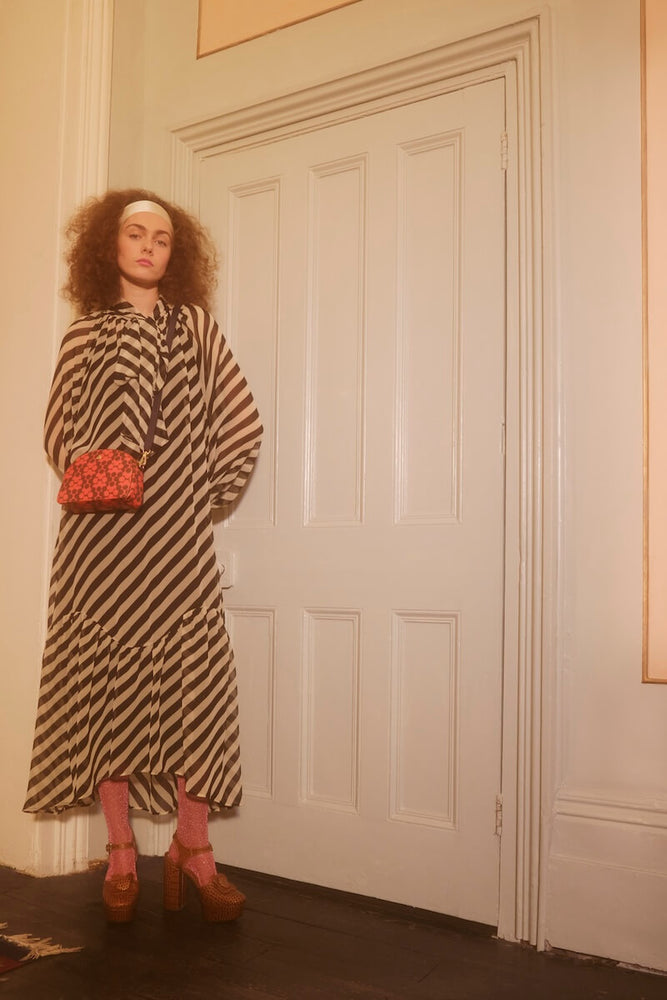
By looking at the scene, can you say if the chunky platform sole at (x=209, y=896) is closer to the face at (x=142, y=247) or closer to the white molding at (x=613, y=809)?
the white molding at (x=613, y=809)

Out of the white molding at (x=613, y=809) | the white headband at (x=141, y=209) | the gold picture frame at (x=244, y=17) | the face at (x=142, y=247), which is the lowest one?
the white molding at (x=613, y=809)

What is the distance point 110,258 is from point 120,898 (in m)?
1.62

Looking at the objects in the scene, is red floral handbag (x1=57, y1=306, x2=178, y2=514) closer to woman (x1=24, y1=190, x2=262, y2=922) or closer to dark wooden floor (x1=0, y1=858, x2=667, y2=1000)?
woman (x1=24, y1=190, x2=262, y2=922)

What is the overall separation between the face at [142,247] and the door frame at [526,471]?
2.72 feet

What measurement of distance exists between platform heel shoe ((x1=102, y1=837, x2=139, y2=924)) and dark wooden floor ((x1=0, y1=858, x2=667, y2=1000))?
3 cm

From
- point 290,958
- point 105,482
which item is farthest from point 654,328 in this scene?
point 290,958

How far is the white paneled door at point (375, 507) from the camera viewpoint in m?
2.24

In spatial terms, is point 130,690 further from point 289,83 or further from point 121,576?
point 289,83

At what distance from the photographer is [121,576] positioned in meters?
2.25

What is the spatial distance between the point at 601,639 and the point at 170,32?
88.1 inches

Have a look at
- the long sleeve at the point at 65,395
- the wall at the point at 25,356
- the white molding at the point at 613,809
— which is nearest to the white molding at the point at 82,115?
the wall at the point at 25,356

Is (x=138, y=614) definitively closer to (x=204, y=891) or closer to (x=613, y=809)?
(x=204, y=891)

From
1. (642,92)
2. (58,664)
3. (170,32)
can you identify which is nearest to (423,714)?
(58,664)

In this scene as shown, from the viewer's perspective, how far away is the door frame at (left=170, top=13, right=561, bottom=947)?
2.08m
